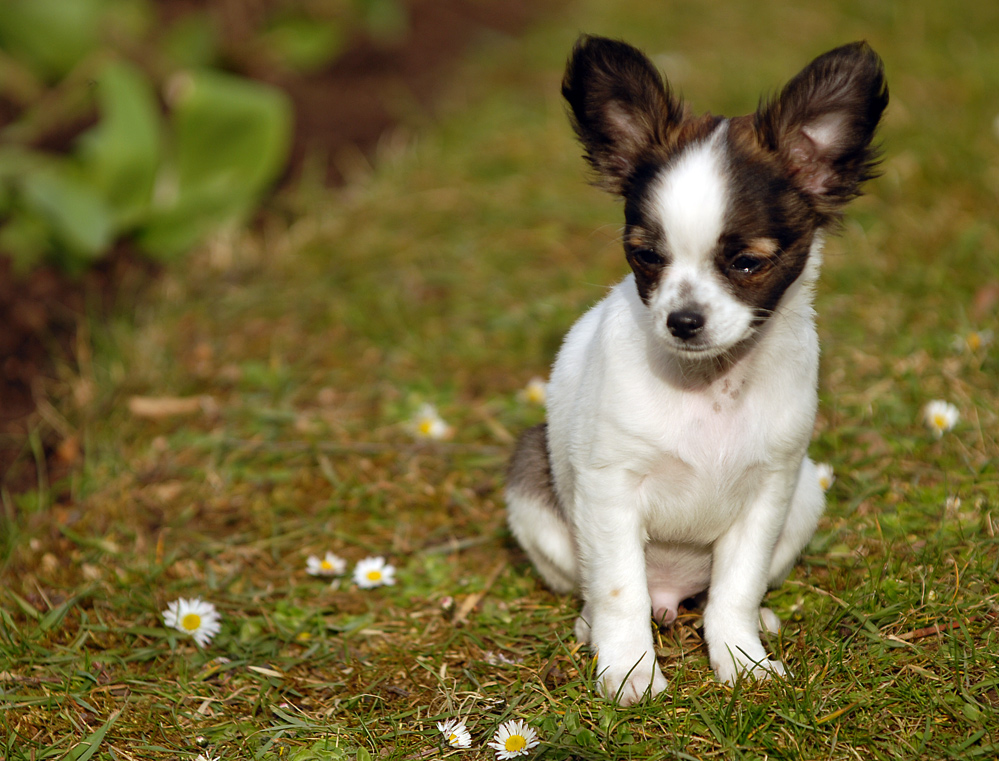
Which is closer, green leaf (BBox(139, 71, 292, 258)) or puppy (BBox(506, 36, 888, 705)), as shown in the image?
puppy (BBox(506, 36, 888, 705))

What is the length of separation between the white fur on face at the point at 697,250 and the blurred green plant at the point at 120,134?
11.7 feet

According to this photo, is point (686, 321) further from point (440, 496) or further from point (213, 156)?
point (213, 156)

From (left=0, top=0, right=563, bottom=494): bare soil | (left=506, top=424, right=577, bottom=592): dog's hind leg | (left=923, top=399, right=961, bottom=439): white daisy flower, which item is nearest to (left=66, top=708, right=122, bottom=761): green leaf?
(left=506, top=424, right=577, bottom=592): dog's hind leg

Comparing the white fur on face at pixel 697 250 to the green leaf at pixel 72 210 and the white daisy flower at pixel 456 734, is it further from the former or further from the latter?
the green leaf at pixel 72 210

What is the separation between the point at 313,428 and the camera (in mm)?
4258

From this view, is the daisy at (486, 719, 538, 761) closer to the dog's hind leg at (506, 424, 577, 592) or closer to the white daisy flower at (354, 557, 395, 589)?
the dog's hind leg at (506, 424, 577, 592)

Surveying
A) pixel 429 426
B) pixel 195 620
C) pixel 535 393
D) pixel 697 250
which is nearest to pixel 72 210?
pixel 429 426

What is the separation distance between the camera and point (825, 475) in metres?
3.48

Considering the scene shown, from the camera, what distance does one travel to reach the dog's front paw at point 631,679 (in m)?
2.65

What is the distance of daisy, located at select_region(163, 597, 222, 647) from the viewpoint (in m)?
3.14

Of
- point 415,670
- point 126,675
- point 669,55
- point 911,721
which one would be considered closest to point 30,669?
point 126,675

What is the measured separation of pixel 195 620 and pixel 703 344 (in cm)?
184

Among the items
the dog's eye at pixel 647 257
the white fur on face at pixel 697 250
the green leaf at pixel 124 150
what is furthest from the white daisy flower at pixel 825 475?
the green leaf at pixel 124 150

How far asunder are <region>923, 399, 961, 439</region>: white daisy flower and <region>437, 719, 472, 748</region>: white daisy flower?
209 centimetres
